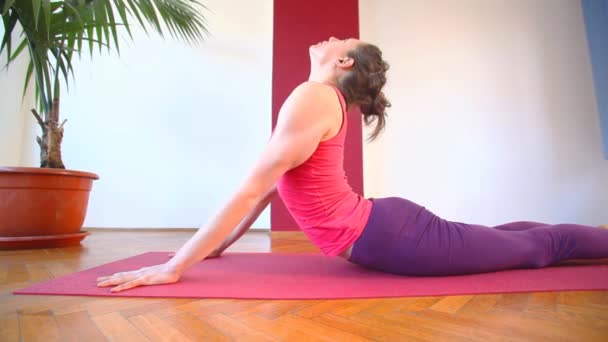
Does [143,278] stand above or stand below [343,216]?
below

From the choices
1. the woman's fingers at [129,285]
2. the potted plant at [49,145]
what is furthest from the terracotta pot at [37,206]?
the woman's fingers at [129,285]

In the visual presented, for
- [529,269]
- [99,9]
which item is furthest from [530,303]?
[99,9]

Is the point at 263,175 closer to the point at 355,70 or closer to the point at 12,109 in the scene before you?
the point at 355,70

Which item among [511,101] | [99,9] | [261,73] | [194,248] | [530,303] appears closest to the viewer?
[530,303]

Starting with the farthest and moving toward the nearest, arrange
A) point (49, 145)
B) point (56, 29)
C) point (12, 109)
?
point (12, 109) < point (49, 145) < point (56, 29)

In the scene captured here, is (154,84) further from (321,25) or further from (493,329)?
(493,329)

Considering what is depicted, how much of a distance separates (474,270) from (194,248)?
2.84 ft

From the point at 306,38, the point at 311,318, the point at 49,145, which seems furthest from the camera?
the point at 306,38

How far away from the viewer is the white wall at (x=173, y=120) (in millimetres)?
2979

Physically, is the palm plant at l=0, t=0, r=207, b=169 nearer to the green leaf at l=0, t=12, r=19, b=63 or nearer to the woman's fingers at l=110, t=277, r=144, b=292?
the green leaf at l=0, t=12, r=19, b=63

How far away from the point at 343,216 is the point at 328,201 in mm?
64

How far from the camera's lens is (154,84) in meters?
3.13

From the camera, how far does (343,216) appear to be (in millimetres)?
994

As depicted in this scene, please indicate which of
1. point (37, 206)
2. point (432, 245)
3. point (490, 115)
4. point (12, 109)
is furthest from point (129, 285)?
point (490, 115)
